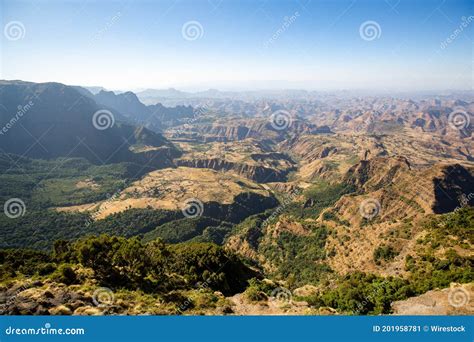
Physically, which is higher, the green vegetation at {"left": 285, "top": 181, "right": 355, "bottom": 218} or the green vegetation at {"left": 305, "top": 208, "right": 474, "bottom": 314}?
the green vegetation at {"left": 305, "top": 208, "right": 474, "bottom": 314}

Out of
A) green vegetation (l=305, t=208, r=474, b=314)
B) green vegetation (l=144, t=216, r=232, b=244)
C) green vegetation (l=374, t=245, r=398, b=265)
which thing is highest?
green vegetation (l=305, t=208, r=474, b=314)

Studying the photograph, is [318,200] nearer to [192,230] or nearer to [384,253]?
[192,230]

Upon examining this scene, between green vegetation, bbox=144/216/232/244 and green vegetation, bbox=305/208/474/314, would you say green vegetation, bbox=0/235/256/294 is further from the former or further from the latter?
green vegetation, bbox=144/216/232/244

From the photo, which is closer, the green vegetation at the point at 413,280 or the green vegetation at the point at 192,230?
the green vegetation at the point at 413,280

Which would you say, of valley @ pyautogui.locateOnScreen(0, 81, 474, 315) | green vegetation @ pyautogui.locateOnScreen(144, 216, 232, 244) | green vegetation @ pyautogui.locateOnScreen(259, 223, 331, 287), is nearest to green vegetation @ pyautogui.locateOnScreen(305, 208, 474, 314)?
valley @ pyautogui.locateOnScreen(0, 81, 474, 315)

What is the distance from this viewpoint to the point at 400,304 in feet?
133

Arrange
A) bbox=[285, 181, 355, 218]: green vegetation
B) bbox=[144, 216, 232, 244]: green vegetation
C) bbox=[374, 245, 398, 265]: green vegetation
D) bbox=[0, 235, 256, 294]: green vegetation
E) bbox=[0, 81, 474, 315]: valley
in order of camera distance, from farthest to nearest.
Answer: bbox=[285, 181, 355, 218]: green vegetation
bbox=[144, 216, 232, 244]: green vegetation
bbox=[374, 245, 398, 265]: green vegetation
bbox=[0, 235, 256, 294]: green vegetation
bbox=[0, 81, 474, 315]: valley

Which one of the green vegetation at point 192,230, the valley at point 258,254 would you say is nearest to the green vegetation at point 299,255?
the valley at point 258,254

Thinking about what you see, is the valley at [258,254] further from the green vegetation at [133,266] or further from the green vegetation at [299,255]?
the green vegetation at [299,255]

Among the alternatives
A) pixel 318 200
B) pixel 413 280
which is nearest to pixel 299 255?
pixel 413 280

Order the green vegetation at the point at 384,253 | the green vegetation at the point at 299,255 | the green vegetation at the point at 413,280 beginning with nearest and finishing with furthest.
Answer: the green vegetation at the point at 413,280
the green vegetation at the point at 384,253
the green vegetation at the point at 299,255

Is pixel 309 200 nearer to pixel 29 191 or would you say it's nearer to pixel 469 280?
pixel 469 280

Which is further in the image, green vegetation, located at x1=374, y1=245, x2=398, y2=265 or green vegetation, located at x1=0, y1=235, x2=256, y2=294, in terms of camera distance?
green vegetation, located at x1=374, y1=245, x2=398, y2=265

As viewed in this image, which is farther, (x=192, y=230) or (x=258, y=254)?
(x=192, y=230)
